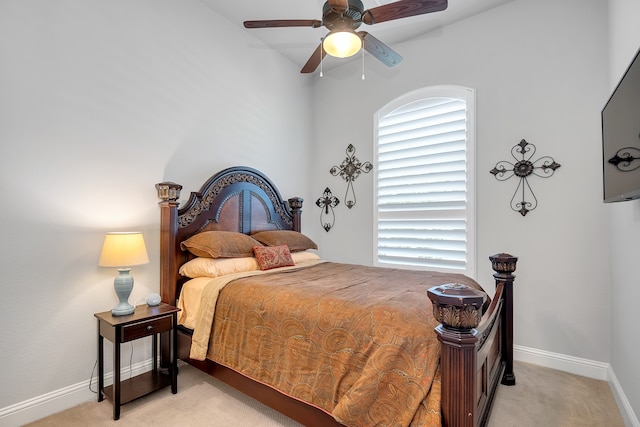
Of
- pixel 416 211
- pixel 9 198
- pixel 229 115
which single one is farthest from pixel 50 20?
pixel 416 211

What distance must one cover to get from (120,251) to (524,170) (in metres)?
3.47

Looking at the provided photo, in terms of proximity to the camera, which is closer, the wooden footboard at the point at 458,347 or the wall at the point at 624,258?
the wooden footboard at the point at 458,347

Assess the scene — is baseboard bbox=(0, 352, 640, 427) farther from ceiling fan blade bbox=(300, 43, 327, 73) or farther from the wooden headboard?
ceiling fan blade bbox=(300, 43, 327, 73)

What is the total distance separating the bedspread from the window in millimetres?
965

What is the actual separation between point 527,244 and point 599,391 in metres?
1.22

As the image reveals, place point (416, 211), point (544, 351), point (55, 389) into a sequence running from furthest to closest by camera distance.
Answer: point (416, 211) < point (544, 351) < point (55, 389)

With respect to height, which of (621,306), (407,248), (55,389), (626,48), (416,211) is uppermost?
(626,48)

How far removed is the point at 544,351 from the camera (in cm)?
281

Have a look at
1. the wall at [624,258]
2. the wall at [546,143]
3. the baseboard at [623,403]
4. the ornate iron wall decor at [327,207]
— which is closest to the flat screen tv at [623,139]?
the wall at [624,258]

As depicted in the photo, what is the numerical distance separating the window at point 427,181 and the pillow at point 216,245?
179cm

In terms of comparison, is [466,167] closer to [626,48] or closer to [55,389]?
[626,48]

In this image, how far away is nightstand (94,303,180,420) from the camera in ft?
6.59

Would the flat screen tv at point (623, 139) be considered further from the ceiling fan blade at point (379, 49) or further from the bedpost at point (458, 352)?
the ceiling fan blade at point (379, 49)

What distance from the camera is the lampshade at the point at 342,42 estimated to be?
82.9 inches
